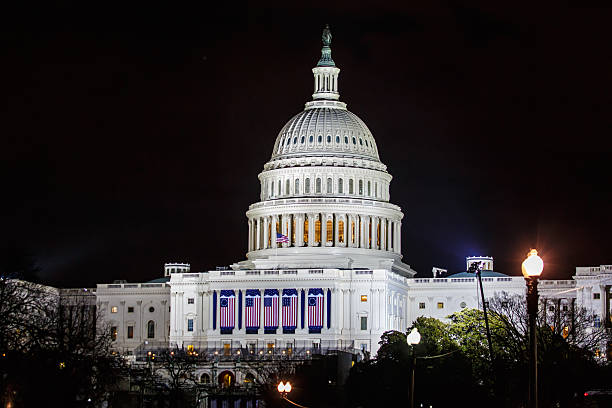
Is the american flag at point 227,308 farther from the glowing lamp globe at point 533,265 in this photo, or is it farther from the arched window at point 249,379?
the glowing lamp globe at point 533,265

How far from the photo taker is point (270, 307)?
187875 mm

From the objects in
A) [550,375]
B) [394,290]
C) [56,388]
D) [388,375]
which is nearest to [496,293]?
[394,290]

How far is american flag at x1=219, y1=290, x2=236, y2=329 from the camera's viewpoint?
620 feet

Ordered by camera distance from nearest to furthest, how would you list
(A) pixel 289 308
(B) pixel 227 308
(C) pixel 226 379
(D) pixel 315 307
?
(C) pixel 226 379, (D) pixel 315 307, (A) pixel 289 308, (B) pixel 227 308

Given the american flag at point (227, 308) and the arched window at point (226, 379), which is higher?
the american flag at point (227, 308)

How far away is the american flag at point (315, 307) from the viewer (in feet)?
610

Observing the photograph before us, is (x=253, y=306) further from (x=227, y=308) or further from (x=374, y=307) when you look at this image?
(x=374, y=307)

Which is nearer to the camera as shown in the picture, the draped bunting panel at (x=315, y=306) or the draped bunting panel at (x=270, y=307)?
the draped bunting panel at (x=315, y=306)

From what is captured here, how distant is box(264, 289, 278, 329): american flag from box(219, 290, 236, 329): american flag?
424 cm

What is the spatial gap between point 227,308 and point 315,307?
11.7m

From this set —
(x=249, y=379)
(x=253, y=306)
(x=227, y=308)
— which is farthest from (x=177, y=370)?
(x=227, y=308)

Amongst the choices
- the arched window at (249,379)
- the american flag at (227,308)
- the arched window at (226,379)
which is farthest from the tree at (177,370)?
the american flag at (227,308)

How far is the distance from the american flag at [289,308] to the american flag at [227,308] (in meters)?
6.81

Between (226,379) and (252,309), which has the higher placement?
(252,309)
